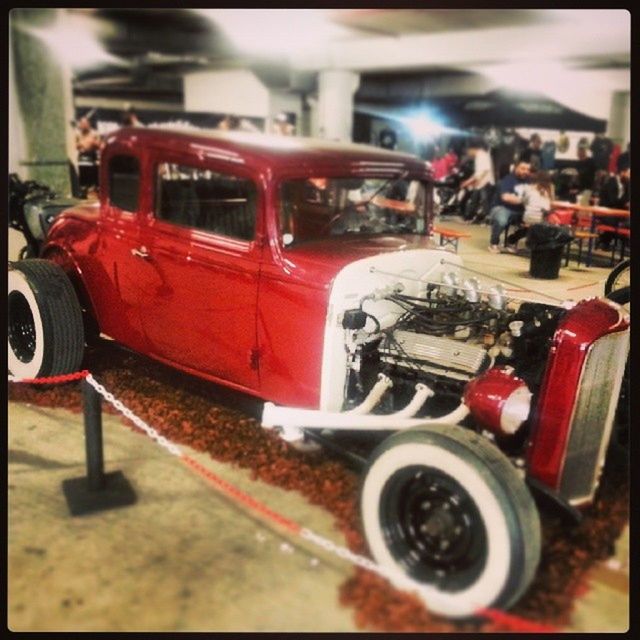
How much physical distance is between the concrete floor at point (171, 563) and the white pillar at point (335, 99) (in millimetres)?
12541

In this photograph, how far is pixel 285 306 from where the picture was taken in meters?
3.35

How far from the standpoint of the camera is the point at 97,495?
3180 mm

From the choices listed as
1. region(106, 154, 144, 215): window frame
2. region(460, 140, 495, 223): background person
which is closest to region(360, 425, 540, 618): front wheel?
region(106, 154, 144, 215): window frame

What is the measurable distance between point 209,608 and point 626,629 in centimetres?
168

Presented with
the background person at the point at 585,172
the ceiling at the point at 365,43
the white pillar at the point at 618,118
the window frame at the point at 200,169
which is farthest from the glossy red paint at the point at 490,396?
the white pillar at the point at 618,118

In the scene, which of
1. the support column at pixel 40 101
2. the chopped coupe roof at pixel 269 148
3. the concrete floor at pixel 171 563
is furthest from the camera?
the support column at pixel 40 101

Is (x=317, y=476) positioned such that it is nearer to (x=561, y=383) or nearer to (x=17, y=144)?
(x=561, y=383)

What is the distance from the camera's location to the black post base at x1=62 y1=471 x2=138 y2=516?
3.10 m

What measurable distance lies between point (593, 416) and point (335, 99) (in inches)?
516

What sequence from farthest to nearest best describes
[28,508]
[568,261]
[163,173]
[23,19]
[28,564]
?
[23,19]
[568,261]
[163,173]
[28,508]
[28,564]

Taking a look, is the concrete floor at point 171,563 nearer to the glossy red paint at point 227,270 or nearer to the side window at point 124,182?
the glossy red paint at point 227,270

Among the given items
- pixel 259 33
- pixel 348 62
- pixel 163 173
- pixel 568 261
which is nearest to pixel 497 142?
pixel 348 62

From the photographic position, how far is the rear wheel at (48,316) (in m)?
4.11

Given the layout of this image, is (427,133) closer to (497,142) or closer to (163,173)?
(497,142)
